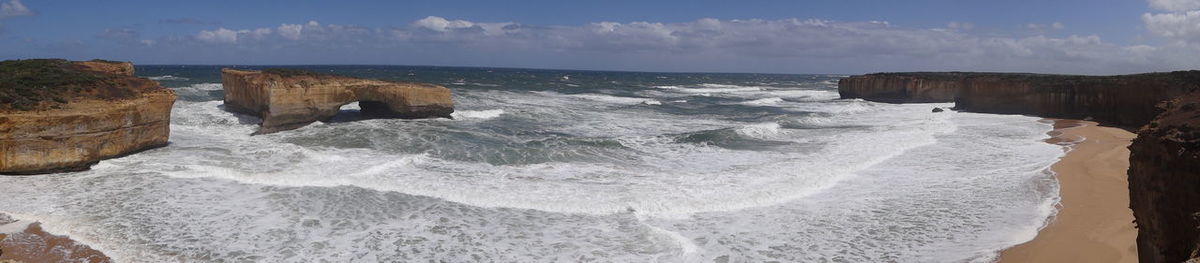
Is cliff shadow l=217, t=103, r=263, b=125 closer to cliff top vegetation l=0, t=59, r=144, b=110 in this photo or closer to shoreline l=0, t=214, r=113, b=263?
cliff top vegetation l=0, t=59, r=144, b=110

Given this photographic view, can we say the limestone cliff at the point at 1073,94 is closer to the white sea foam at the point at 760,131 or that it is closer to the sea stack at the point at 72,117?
the white sea foam at the point at 760,131

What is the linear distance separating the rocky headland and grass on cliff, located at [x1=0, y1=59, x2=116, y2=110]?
15.9 m

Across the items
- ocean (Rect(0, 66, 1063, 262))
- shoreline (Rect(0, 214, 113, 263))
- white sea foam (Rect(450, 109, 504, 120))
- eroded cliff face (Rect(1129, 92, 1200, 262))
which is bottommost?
shoreline (Rect(0, 214, 113, 263))

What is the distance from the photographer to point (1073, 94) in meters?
30.2

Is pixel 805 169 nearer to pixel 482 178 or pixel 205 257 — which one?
pixel 482 178

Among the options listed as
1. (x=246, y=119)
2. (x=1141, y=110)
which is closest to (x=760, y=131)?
(x=1141, y=110)

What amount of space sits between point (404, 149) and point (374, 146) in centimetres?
85

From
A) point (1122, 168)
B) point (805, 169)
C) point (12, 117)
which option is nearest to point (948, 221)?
point (805, 169)

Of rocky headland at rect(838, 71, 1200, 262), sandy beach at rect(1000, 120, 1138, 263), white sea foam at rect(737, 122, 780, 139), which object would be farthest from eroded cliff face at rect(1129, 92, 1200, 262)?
white sea foam at rect(737, 122, 780, 139)

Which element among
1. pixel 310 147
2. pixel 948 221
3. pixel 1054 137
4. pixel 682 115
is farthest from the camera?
pixel 682 115

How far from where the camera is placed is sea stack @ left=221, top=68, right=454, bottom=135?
19250 mm

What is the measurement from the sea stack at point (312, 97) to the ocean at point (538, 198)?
0.60m

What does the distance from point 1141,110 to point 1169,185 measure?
24024 millimetres

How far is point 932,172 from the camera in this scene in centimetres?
1475
